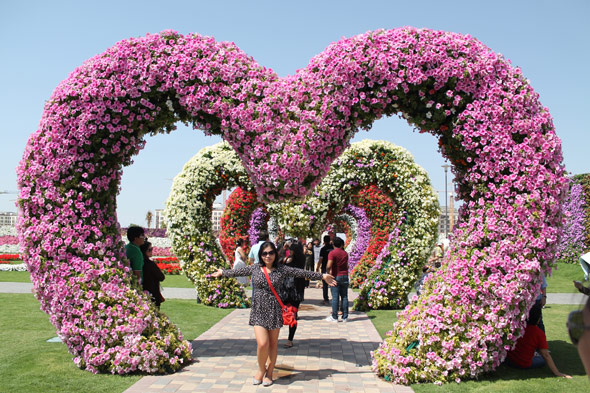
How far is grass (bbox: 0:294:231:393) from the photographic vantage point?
505cm

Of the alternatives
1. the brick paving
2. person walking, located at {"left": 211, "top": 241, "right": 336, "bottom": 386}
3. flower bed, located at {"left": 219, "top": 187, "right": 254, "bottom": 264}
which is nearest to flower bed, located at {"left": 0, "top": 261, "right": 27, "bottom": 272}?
flower bed, located at {"left": 219, "top": 187, "right": 254, "bottom": 264}

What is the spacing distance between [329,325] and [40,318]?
204 inches

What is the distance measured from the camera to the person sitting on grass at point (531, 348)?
579cm

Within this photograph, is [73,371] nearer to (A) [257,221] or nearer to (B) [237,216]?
(B) [237,216]

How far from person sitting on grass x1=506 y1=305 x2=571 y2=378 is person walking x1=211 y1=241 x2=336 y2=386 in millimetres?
2345

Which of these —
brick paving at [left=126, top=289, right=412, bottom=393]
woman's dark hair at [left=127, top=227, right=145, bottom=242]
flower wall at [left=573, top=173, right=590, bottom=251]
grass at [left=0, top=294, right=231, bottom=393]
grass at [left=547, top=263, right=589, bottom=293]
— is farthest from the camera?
flower wall at [left=573, top=173, right=590, bottom=251]

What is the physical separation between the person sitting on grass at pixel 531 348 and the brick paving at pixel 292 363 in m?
1.57

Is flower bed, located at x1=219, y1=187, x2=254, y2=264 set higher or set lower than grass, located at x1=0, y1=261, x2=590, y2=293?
higher

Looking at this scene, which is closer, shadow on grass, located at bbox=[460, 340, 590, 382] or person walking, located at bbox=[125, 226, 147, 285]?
shadow on grass, located at bbox=[460, 340, 590, 382]

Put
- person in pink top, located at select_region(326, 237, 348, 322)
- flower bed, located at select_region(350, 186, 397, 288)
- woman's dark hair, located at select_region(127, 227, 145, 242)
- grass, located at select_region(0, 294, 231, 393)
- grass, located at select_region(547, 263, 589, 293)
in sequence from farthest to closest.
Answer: grass, located at select_region(547, 263, 589, 293) < flower bed, located at select_region(350, 186, 397, 288) < person in pink top, located at select_region(326, 237, 348, 322) < woman's dark hair, located at select_region(127, 227, 145, 242) < grass, located at select_region(0, 294, 231, 393)

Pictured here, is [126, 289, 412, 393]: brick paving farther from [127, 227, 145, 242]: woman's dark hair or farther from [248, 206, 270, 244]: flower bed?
[248, 206, 270, 244]: flower bed

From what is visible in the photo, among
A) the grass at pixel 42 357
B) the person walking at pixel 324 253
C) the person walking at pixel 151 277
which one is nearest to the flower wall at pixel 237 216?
the person walking at pixel 324 253

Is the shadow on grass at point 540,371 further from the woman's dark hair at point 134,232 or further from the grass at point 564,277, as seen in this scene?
the grass at point 564,277

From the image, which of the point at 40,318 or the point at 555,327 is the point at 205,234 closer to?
the point at 40,318
